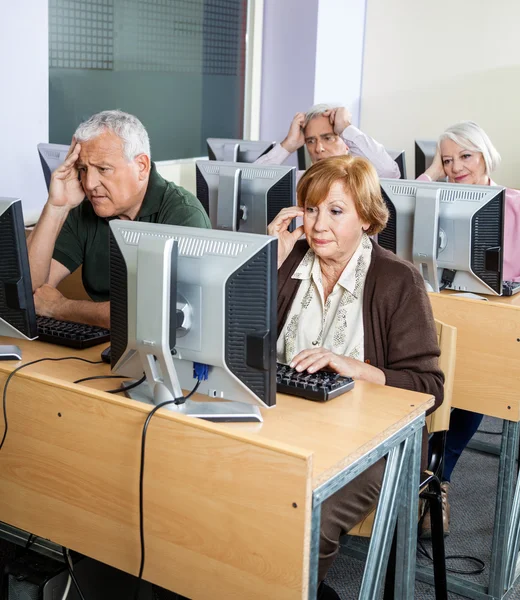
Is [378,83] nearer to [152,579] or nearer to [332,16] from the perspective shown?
[332,16]

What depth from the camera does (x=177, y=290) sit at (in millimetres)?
1574

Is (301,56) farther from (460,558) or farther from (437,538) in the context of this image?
(437,538)

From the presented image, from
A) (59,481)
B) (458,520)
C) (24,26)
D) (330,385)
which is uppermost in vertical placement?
(24,26)

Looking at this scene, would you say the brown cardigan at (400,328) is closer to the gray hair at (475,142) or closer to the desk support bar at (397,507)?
the desk support bar at (397,507)

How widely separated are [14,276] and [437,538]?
1.17 metres

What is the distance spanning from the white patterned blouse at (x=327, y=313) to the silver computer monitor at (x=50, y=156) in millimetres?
1524

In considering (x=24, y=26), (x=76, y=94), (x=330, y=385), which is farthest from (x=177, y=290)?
(x=76, y=94)

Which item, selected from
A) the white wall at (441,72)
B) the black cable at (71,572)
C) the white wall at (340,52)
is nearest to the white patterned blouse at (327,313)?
the black cable at (71,572)

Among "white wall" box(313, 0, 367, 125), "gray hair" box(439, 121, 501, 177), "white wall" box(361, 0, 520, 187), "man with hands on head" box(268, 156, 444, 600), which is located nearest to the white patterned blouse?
"man with hands on head" box(268, 156, 444, 600)

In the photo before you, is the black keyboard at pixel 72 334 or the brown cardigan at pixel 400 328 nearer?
the brown cardigan at pixel 400 328

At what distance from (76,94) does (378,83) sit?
2.45 metres

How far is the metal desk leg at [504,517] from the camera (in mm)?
2215

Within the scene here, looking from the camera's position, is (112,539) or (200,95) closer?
(112,539)

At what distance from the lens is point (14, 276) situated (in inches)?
74.2
